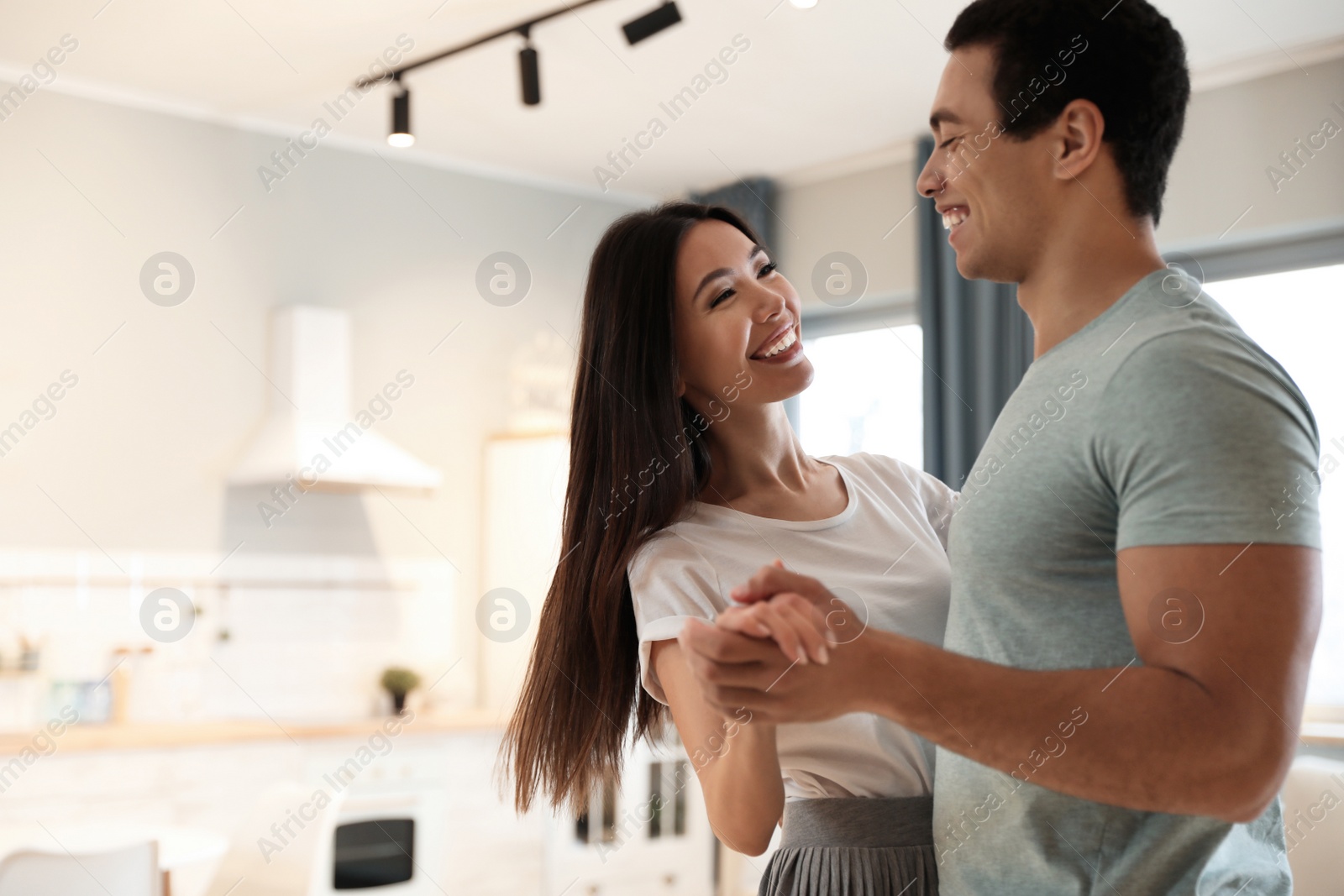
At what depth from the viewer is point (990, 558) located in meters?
1.10

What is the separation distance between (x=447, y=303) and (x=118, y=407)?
1399mm

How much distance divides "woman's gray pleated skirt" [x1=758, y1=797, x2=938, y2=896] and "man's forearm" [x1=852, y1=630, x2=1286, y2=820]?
1.56 feet

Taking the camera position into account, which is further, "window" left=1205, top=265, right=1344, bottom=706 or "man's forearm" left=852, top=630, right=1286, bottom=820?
"window" left=1205, top=265, right=1344, bottom=706

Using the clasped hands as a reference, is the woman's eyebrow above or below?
above

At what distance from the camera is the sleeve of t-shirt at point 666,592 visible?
1.38 meters

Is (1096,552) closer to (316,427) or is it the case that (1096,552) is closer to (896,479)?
(896,479)

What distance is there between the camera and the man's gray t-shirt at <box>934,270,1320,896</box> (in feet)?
2.87

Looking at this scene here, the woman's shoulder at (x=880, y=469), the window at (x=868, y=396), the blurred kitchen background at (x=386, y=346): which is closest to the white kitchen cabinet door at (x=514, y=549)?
the blurred kitchen background at (x=386, y=346)

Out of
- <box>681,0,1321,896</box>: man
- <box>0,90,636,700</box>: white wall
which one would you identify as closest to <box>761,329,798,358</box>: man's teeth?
<box>681,0,1321,896</box>: man

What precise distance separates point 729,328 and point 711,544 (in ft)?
0.99

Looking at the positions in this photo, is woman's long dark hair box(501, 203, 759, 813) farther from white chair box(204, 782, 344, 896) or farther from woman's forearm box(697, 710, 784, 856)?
white chair box(204, 782, 344, 896)

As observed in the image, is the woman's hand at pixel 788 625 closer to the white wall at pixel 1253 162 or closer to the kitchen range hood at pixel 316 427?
the white wall at pixel 1253 162

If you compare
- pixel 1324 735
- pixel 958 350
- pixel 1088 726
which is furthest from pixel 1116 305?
pixel 958 350

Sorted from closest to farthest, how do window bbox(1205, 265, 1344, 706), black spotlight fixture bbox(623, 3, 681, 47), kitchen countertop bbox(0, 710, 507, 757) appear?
1. black spotlight fixture bbox(623, 3, 681, 47)
2. kitchen countertop bbox(0, 710, 507, 757)
3. window bbox(1205, 265, 1344, 706)
